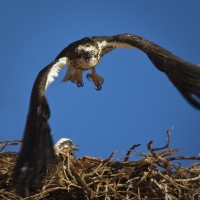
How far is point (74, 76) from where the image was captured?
10.8 meters

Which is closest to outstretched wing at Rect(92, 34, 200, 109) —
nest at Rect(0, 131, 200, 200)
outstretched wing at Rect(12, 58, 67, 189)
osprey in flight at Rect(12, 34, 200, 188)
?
osprey in flight at Rect(12, 34, 200, 188)

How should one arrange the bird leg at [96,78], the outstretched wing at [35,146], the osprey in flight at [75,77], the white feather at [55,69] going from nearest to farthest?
the outstretched wing at [35,146] < the osprey in flight at [75,77] < the white feather at [55,69] < the bird leg at [96,78]

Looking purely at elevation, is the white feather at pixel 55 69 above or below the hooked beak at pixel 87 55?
below

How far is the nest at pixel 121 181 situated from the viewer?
23.1 feet

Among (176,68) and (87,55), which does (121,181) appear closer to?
(176,68)

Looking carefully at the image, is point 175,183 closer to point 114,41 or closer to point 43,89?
point 43,89

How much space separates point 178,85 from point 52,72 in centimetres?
195

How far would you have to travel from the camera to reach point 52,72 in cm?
891

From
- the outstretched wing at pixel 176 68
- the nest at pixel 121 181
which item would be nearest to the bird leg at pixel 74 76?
the outstretched wing at pixel 176 68

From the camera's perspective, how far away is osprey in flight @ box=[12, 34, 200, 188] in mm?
6879

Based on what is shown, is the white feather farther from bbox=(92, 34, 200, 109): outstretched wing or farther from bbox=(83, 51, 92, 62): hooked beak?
bbox=(92, 34, 200, 109): outstretched wing

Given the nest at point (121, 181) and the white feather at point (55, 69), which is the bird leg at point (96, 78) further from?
the nest at point (121, 181)

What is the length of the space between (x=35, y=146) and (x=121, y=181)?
1.12m

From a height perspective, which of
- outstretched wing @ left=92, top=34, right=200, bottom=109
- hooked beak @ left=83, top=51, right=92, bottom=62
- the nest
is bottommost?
the nest
